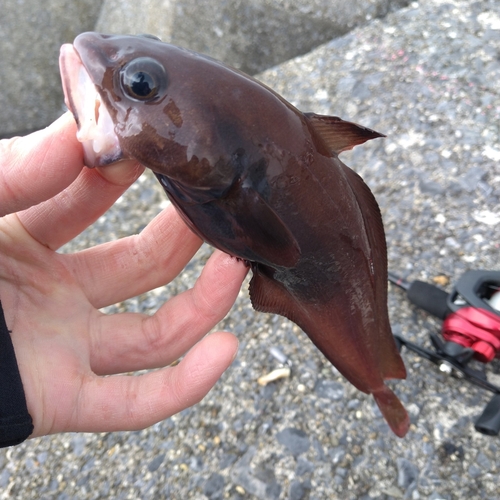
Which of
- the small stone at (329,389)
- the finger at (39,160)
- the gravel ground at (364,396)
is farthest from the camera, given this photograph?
the small stone at (329,389)

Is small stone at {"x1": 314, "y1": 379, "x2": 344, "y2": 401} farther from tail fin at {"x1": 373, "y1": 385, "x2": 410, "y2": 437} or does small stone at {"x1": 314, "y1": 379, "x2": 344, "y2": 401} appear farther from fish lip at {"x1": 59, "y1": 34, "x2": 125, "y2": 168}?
fish lip at {"x1": 59, "y1": 34, "x2": 125, "y2": 168}

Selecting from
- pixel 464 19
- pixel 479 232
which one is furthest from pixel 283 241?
pixel 464 19

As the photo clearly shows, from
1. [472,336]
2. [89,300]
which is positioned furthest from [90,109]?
[472,336]

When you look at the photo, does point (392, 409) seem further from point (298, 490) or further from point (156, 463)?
point (156, 463)

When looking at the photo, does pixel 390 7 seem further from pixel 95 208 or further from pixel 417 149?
pixel 95 208

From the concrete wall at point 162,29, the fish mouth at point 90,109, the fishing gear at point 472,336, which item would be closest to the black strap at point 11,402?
the fish mouth at point 90,109

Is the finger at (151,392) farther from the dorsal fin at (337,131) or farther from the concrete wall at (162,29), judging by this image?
the concrete wall at (162,29)

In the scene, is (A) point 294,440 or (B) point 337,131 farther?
(A) point 294,440
